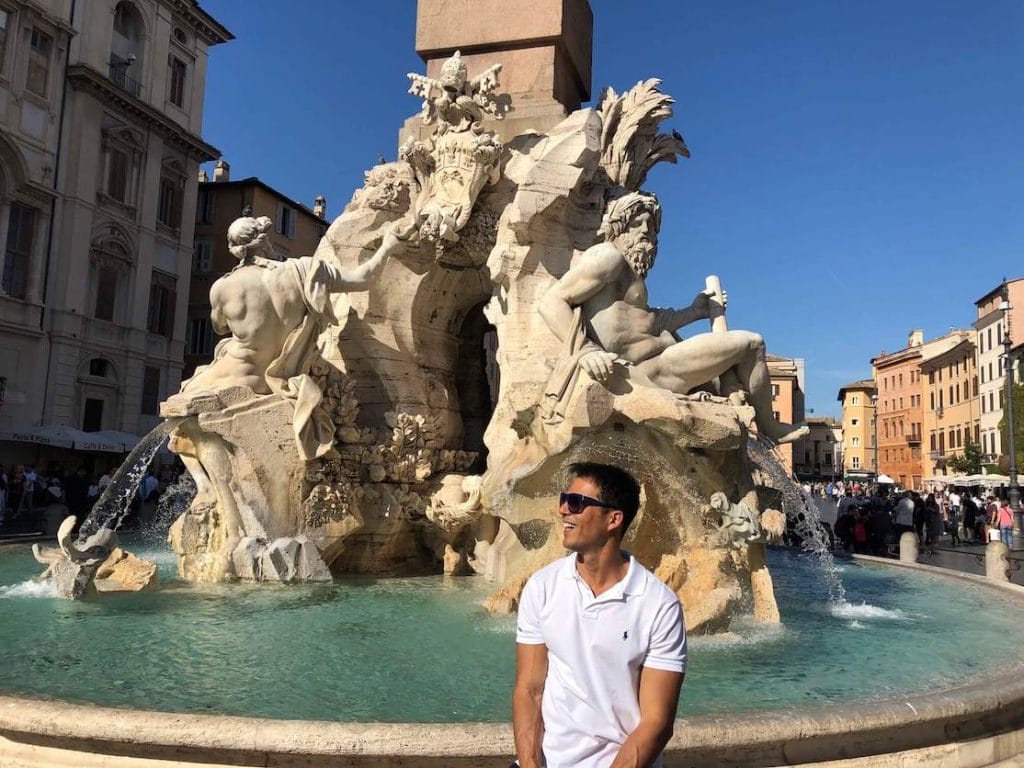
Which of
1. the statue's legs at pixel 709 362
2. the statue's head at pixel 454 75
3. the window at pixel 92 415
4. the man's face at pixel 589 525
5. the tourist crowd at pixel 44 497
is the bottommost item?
the tourist crowd at pixel 44 497

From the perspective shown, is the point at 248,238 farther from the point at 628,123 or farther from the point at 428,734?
the point at 428,734

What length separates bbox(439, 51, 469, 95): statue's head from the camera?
8.30 metres

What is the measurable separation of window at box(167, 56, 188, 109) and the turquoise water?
2654cm

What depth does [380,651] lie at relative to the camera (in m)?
4.81

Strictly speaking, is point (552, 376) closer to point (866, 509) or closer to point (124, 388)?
point (866, 509)

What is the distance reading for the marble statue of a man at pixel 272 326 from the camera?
24.1 feet

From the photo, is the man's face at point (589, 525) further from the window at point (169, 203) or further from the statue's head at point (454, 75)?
the window at point (169, 203)

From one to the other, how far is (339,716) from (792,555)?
922cm

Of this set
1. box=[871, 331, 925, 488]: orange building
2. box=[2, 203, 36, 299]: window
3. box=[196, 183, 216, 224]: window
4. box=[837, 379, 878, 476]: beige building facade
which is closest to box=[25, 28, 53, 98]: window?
box=[2, 203, 36, 299]: window

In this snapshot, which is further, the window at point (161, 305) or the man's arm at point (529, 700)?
the window at point (161, 305)

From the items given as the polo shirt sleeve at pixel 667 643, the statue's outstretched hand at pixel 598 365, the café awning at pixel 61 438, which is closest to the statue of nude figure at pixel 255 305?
the statue's outstretched hand at pixel 598 365

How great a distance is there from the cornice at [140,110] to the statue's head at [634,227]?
23.9 m

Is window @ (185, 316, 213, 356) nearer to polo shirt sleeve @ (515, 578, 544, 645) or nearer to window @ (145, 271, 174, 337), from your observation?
window @ (145, 271, 174, 337)

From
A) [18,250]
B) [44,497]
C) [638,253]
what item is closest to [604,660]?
[638,253]
